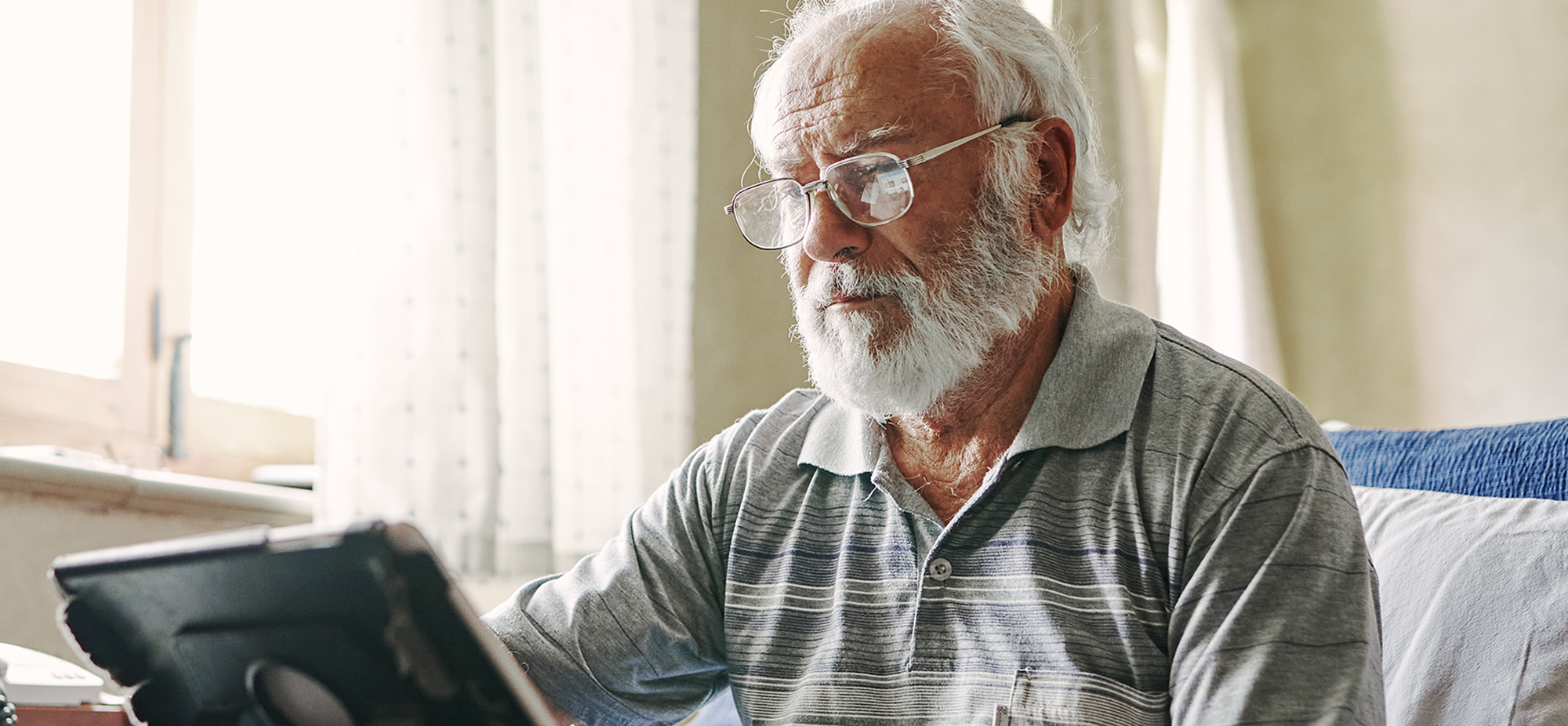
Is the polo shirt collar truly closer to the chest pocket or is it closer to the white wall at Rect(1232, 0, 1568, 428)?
the chest pocket

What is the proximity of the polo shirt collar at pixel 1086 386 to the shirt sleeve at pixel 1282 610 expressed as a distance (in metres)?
0.17

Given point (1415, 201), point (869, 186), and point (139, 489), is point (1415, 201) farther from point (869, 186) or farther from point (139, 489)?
point (139, 489)

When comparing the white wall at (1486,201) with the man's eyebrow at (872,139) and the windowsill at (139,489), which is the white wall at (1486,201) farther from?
the windowsill at (139,489)

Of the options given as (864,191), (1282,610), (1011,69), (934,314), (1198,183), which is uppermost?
(1198,183)

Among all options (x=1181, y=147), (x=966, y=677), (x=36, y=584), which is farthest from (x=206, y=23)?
(x=1181, y=147)

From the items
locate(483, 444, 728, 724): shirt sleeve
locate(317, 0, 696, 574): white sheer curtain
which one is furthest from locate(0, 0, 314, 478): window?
locate(483, 444, 728, 724): shirt sleeve

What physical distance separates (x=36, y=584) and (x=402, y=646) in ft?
4.09

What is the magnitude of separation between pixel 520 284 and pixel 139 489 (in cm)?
67

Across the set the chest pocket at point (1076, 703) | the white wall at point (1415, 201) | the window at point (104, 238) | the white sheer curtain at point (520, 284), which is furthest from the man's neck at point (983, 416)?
the white wall at point (1415, 201)

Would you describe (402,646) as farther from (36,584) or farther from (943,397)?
(36,584)

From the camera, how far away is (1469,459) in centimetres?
131

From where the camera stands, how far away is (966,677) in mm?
1101

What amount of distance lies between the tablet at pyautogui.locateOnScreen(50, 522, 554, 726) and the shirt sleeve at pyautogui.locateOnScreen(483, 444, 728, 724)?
47 centimetres

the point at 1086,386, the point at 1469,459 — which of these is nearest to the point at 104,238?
the point at 1086,386
